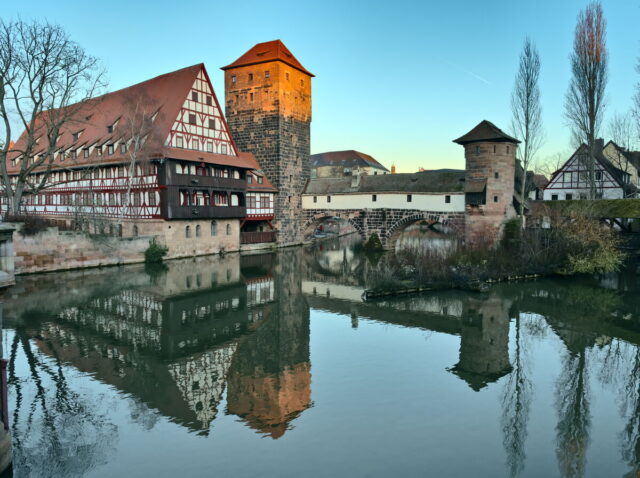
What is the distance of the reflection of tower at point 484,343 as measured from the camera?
10953mm

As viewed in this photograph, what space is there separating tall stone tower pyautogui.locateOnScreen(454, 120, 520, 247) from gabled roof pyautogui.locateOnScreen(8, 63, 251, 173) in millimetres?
14799

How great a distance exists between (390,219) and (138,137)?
17.4 metres

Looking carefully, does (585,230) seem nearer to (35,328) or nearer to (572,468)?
(572,468)

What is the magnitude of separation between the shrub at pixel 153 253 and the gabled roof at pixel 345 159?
50143mm

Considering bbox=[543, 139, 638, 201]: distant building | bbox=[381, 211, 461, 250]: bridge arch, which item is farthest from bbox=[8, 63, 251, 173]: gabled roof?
bbox=[543, 139, 638, 201]: distant building

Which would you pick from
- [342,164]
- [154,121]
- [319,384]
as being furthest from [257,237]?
[342,164]

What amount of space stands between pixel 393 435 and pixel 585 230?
771 inches

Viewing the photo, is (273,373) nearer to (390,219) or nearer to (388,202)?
(390,219)

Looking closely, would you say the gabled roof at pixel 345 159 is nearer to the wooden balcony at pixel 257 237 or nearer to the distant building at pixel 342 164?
the distant building at pixel 342 164

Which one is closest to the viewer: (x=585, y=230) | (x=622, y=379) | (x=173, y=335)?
(x=622, y=379)

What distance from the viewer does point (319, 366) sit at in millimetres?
11227

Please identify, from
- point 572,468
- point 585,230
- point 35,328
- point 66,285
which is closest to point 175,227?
point 66,285

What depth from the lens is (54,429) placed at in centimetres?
790

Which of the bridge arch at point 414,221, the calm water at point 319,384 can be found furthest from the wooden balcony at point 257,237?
the calm water at point 319,384
